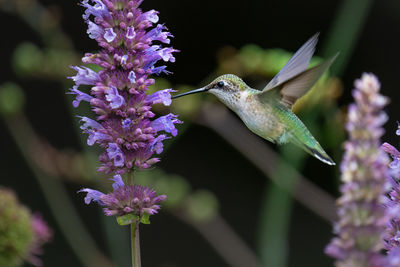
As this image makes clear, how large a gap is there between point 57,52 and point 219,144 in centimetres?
302

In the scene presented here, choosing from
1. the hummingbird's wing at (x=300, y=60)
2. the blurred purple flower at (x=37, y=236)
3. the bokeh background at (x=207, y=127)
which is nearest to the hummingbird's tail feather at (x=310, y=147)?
the hummingbird's wing at (x=300, y=60)

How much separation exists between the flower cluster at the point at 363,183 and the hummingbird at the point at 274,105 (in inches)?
50.6

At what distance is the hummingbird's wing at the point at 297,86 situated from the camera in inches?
76.7

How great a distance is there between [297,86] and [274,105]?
250 millimetres

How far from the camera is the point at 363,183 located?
896 millimetres

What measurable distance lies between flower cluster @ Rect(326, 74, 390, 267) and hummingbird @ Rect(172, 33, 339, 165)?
1.29 meters

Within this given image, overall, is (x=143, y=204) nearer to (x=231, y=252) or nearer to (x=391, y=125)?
(x=231, y=252)

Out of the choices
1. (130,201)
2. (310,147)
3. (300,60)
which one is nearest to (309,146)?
(310,147)

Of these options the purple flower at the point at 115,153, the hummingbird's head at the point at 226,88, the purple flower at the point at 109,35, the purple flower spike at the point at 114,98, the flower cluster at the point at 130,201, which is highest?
the hummingbird's head at the point at 226,88

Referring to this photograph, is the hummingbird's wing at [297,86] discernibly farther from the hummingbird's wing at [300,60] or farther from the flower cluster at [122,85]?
the flower cluster at [122,85]

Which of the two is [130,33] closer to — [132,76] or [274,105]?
[132,76]

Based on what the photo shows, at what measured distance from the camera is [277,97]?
7.79ft

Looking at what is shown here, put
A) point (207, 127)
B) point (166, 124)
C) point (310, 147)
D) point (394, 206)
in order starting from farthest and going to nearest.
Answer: point (207, 127), point (310, 147), point (166, 124), point (394, 206)

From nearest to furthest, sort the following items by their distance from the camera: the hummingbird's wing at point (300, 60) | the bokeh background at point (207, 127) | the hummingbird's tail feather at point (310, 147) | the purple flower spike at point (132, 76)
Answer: the purple flower spike at point (132, 76), the hummingbird's wing at point (300, 60), the hummingbird's tail feather at point (310, 147), the bokeh background at point (207, 127)
